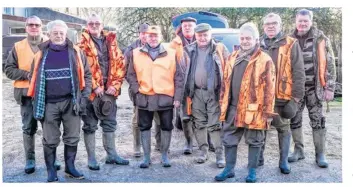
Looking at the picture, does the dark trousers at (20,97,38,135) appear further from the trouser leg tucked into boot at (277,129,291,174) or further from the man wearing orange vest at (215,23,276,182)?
the trouser leg tucked into boot at (277,129,291,174)

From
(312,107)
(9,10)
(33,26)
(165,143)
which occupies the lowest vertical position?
(165,143)

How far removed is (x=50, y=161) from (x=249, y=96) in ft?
6.24

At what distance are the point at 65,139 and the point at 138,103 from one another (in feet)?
2.66

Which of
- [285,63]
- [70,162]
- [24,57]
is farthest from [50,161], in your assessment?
[285,63]

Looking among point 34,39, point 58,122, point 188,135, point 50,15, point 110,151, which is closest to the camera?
point 58,122

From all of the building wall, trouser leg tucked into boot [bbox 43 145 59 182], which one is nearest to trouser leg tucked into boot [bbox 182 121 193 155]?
trouser leg tucked into boot [bbox 43 145 59 182]

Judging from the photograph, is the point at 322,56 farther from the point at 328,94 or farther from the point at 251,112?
the point at 251,112

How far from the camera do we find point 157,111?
442 centimetres

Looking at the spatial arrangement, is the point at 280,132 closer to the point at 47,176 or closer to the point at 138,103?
the point at 138,103

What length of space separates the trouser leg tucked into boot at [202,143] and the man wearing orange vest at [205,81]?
0.06 metres

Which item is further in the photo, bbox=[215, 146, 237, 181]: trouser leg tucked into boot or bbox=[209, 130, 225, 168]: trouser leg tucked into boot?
bbox=[209, 130, 225, 168]: trouser leg tucked into boot

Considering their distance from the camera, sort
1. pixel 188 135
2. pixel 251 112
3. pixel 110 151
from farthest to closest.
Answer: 1. pixel 188 135
2. pixel 110 151
3. pixel 251 112

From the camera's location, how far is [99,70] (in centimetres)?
431

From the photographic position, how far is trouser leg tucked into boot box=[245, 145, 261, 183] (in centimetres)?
395
